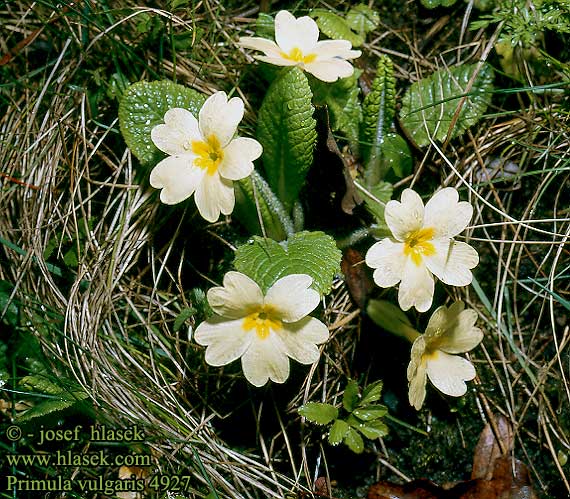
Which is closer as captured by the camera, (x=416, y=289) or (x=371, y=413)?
(x=416, y=289)

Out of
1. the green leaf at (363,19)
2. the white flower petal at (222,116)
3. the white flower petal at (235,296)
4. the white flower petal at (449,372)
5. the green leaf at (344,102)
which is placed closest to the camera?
the white flower petal at (235,296)

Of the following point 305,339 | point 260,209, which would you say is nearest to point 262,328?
point 305,339

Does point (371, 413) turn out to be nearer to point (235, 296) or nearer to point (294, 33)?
point (235, 296)

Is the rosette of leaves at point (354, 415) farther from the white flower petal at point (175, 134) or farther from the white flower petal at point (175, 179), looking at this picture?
the white flower petal at point (175, 134)

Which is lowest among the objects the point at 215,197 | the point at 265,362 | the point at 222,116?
the point at 265,362

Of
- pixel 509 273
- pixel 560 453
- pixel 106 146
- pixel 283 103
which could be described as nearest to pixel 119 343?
pixel 106 146

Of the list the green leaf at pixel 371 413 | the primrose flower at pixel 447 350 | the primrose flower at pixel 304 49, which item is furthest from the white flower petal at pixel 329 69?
the green leaf at pixel 371 413
